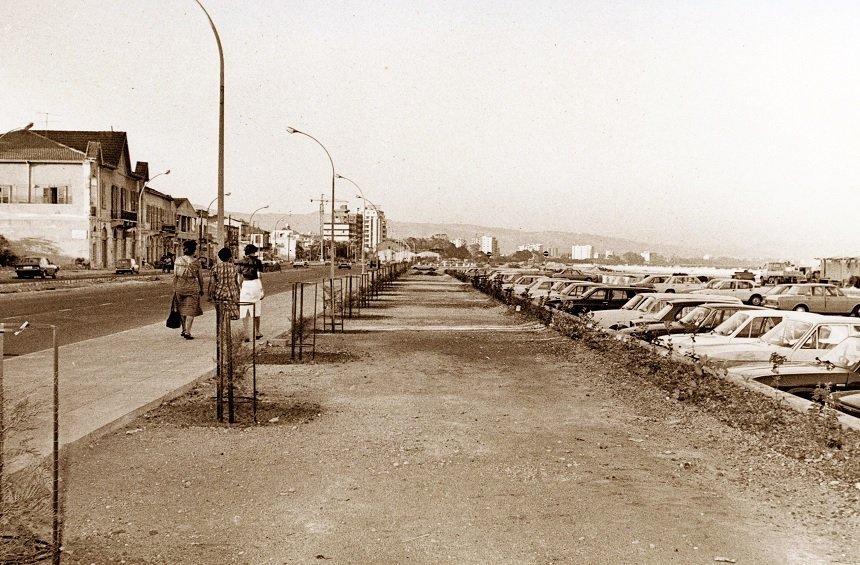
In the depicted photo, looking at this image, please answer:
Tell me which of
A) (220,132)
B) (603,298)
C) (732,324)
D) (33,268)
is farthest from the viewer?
(33,268)

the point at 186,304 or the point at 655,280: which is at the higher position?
the point at 186,304

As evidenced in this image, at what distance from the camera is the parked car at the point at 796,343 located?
11383 millimetres

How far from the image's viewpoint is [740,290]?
33750 mm

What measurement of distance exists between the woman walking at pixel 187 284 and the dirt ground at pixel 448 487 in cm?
473

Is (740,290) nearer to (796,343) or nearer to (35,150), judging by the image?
(796,343)

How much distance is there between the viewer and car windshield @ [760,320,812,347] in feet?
39.0

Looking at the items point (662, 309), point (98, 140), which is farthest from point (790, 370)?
point (98, 140)

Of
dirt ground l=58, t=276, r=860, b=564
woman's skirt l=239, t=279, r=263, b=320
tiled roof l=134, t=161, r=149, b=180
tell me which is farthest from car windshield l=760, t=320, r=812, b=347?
tiled roof l=134, t=161, r=149, b=180

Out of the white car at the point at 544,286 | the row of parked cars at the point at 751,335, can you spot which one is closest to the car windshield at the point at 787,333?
the row of parked cars at the point at 751,335

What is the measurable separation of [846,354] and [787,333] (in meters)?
1.79

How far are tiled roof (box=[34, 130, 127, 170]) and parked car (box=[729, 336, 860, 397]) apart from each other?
202 ft

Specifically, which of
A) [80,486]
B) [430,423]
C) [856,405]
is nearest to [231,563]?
[80,486]

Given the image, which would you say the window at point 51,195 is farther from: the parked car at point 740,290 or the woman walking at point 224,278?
the woman walking at point 224,278

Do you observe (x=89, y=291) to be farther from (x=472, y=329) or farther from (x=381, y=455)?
(x=381, y=455)
